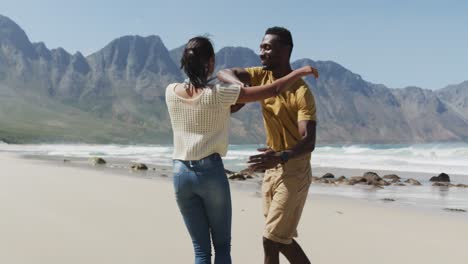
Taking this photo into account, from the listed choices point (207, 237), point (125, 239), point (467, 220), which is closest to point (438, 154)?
point (467, 220)

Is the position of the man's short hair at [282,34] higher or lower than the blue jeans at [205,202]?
higher

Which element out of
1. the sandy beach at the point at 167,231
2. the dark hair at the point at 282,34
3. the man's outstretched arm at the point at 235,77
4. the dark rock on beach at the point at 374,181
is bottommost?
the dark rock on beach at the point at 374,181

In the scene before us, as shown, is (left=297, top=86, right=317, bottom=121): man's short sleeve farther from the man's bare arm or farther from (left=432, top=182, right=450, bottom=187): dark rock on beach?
(left=432, top=182, right=450, bottom=187): dark rock on beach

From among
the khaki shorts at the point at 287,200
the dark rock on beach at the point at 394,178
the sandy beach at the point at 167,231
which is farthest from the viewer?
the dark rock on beach at the point at 394,178

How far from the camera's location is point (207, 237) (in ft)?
11.5

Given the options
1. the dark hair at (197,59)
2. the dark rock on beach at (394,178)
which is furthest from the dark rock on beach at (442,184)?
the dark hair at (197,59)

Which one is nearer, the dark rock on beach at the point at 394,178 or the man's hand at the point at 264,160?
the man's hand at the point at 264,160

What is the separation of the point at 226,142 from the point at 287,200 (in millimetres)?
779

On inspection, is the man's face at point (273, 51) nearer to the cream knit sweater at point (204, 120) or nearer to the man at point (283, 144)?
the man at point (283, 144)

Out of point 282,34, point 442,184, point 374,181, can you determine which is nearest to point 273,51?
point 282,34

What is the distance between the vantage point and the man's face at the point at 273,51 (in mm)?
3922

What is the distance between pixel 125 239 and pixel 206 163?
367 centimetres

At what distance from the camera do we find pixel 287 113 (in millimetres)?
3793

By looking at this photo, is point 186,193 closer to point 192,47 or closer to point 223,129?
point 223,129
